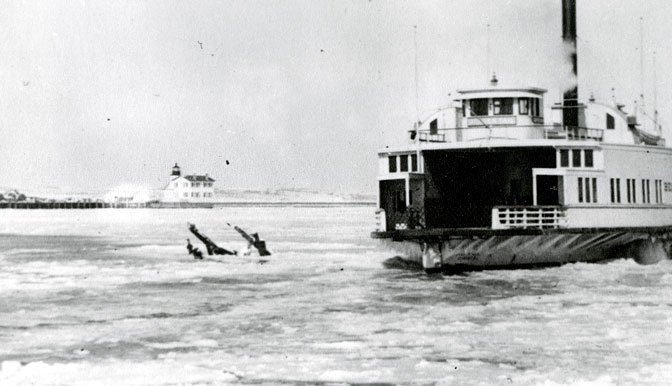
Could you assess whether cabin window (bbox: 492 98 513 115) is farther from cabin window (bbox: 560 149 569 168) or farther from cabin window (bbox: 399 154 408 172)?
cabin window (bbox: 399 154 408 172)

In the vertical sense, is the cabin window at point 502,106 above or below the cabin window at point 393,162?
above

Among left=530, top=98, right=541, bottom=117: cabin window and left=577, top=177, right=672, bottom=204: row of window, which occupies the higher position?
left=530, top=98, right=541, bottom=117: cabin window

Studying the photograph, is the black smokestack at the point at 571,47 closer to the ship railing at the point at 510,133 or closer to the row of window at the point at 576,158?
the ship railing at the point at 510,133

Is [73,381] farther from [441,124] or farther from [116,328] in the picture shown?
[441,124]

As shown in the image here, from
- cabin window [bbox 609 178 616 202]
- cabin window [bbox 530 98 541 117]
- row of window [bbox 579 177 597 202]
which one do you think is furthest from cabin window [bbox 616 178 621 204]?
cabin window [bbox 530 98 541 117]

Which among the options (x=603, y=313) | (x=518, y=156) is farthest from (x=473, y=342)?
(x=518, y=156)

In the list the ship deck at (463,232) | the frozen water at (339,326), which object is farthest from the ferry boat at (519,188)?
the frozen water at (339,326)

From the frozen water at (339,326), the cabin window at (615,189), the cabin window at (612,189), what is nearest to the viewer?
the frozen water at (339,326)

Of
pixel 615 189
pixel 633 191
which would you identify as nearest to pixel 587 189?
pixel 615 189
